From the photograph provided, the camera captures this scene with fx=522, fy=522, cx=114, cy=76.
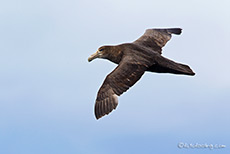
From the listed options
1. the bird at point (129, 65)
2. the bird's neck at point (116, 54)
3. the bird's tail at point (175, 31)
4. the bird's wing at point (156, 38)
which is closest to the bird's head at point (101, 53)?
the bird at point (129, 65)

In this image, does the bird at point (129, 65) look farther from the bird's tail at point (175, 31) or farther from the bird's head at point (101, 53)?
the bird's tail at point (175, 31)

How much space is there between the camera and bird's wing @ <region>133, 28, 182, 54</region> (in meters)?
19.0

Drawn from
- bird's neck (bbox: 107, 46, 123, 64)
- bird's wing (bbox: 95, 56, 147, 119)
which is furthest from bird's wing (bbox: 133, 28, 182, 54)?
bird's wing (bbox: 95, 56, 147, 119)

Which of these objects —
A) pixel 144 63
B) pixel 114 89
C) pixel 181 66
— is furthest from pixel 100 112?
pixel 181 66

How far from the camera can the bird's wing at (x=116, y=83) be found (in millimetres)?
16078

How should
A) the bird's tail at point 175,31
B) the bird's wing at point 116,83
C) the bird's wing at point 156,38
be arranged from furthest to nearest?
the bird's tail at point 175,31 → the bird's wing at point 156,38 → the bird's wing at point 116,83

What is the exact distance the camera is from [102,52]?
727 inches

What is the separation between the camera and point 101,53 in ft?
60.7

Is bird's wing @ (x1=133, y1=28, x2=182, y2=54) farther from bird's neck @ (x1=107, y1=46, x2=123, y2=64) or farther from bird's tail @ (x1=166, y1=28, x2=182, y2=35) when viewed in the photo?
bird's neck @ (x1=107, y1=46, x2=123, y2=64)

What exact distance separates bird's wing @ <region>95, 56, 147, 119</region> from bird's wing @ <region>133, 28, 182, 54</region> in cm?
205

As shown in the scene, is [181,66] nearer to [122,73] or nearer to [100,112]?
[122,73]

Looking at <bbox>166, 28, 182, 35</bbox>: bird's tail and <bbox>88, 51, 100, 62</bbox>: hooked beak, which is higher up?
<bbox>166, 28, 182, 35</bbox>: bird's tail

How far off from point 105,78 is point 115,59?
1.54 meters

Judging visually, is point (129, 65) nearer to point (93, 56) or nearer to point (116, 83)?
point (116, 83)
